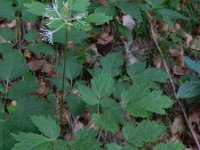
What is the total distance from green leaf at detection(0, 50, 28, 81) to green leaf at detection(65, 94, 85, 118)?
264 millimetres

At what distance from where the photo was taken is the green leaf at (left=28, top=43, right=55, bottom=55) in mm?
1959

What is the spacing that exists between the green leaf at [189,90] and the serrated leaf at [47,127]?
1.33m

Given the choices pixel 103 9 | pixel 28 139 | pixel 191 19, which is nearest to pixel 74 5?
pixel 28 139

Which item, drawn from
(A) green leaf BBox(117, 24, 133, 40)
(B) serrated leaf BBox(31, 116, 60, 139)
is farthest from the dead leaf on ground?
(B) serrated leaf BBox(31, 116, 60, 139)

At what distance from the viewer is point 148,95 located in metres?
1.44

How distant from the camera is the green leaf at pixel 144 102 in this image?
1.43 m

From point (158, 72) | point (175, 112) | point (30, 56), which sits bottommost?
point (175, 112)

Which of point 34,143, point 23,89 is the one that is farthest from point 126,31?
point 34,143

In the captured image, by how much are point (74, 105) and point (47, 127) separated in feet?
1.16

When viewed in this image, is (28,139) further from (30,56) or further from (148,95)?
(30,56)

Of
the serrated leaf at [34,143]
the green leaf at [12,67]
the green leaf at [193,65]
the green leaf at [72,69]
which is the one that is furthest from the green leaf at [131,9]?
the serrated leaf at [34,143]

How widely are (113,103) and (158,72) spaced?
536 mm

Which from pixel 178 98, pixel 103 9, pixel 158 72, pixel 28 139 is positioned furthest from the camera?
pixel 178 98

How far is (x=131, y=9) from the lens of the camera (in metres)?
2.51
